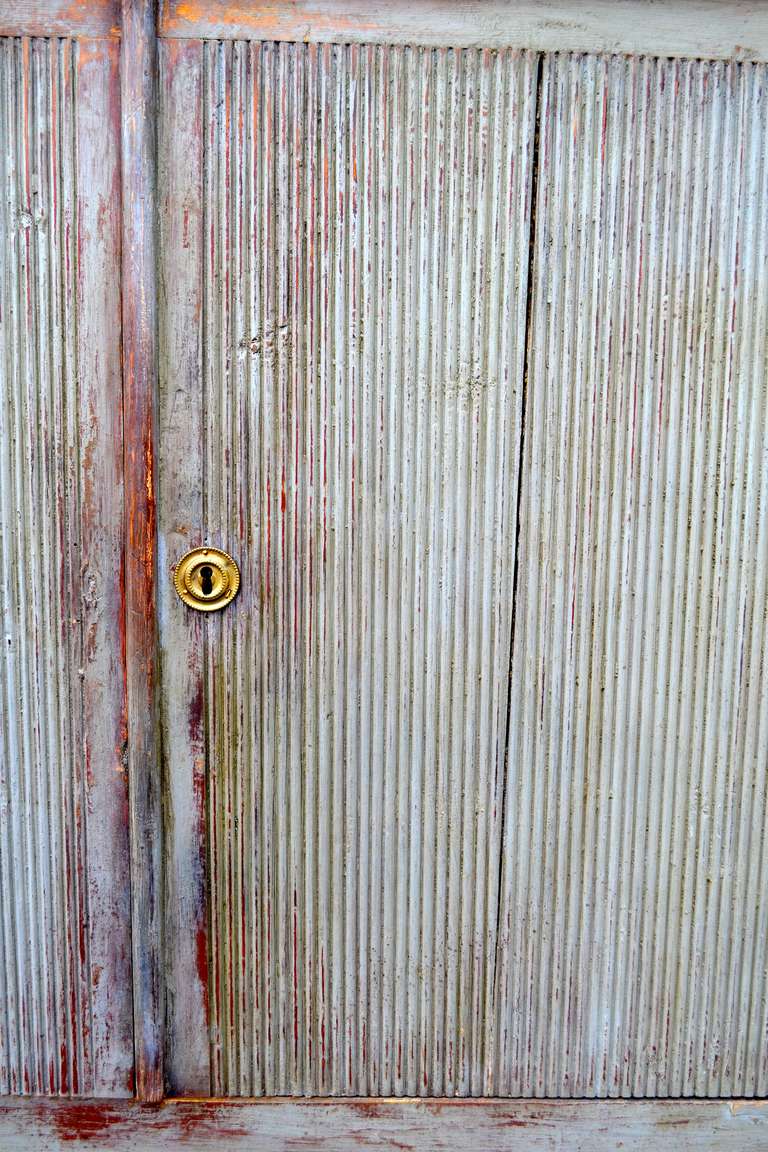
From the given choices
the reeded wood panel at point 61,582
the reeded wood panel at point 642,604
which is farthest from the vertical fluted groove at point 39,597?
the reeded wood panel at point 642,604

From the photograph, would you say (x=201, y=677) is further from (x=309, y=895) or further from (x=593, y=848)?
(x=593, y=848)

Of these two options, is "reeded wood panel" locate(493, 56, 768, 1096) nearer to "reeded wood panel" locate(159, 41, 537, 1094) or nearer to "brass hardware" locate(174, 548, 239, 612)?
"reeded wood panel" locate(159, 41, 537, 1094)

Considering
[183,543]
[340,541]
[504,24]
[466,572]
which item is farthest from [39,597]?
[504,24]

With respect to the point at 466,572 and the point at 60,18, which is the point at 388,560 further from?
the point at 60,18

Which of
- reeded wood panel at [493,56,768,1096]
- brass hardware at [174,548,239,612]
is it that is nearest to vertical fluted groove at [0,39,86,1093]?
brass hardware at [174,548,239,612]

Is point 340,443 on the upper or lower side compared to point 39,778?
upper

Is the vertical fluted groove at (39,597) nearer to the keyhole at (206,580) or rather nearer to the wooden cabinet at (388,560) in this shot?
the wooden cabinet at (388,560)

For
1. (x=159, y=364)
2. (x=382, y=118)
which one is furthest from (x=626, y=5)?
(x=159, y=364)

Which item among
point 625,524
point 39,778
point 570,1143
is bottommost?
point 570,1143
